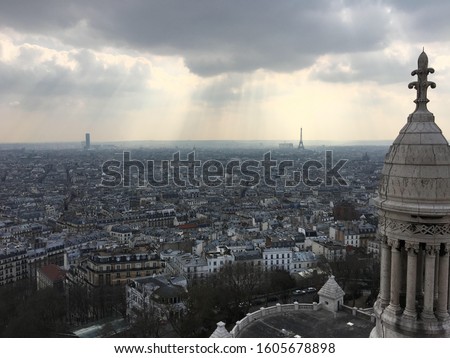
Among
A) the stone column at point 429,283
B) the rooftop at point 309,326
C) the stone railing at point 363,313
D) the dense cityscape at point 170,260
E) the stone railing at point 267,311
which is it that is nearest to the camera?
the stone column at point 429,283

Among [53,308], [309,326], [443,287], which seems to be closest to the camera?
[443,287]

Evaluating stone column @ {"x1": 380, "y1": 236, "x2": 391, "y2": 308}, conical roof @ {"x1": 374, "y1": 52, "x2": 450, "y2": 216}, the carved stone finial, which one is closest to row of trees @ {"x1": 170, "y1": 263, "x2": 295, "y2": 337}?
stone column @ {"x1": 380, "y1": 236, "x2": 391, "y2": 308}

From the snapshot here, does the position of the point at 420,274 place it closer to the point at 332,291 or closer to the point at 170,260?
the point at 332,291

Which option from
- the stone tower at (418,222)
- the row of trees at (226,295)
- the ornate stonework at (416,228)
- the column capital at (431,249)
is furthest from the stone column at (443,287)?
the row of trees at (226,295)

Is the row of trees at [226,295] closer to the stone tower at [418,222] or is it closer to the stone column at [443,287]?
the stone tower at [418,222]

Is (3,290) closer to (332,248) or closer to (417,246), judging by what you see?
(332,248)

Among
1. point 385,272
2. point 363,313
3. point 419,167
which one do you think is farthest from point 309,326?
point 419,167

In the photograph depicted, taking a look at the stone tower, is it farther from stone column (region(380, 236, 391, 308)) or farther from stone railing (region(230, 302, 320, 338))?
stone railing (region(230, 302, 320, 338))
